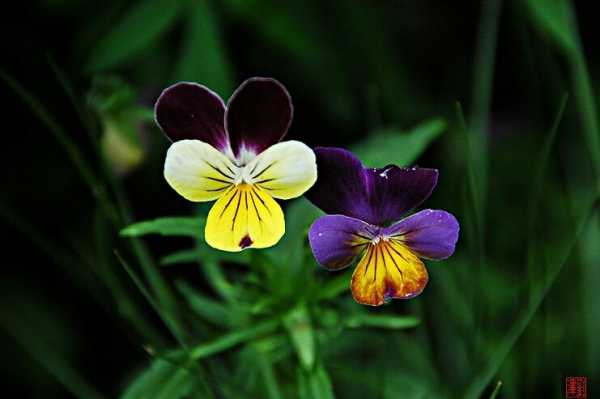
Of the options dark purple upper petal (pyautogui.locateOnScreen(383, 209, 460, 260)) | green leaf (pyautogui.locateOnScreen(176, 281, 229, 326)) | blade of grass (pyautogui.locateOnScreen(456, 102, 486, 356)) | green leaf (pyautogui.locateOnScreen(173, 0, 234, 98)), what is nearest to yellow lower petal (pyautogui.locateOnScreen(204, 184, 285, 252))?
dark purple upper petal (pyautogui.locateOnScreen(383, 209, 460, 260))

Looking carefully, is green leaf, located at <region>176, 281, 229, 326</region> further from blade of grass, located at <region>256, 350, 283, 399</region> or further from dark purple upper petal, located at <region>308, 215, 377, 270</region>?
dark purple upper petal, located at <region>308, 215, 377, 270</region>

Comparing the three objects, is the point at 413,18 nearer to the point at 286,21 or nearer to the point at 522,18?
the point at 286,21

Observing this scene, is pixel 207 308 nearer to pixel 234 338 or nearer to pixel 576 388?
pixel 234 338

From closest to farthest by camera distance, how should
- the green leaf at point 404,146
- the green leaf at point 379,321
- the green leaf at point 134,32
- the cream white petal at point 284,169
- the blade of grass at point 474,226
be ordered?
the cream white petal at point 284,169 → the blade of grass at point 474,226 → the green leaf at point 379,321 → the green leaf at point 404,146 → the green leaf at point 134,32

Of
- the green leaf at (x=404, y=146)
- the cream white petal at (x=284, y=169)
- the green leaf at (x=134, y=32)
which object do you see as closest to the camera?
the cream white petal at (x=284, y=169)

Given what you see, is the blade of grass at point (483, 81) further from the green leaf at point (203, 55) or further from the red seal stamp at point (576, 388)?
the green leaf at point (203, 55)

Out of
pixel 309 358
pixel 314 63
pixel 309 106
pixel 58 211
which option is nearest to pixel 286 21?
pixel 314 63

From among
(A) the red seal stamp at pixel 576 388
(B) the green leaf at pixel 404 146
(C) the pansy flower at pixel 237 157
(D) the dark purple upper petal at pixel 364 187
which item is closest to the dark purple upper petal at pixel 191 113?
(C) the pansy flower at pixel 237 157
